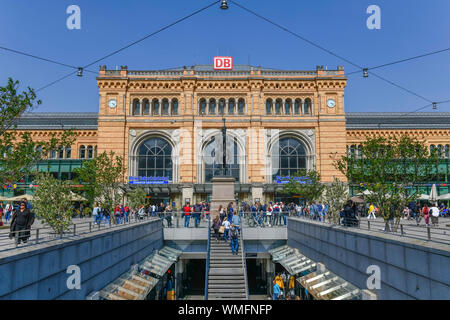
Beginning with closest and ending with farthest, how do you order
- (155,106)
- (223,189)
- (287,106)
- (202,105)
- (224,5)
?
(224,5) → (223,189) → (202,105) → (155,106) → (287,106)

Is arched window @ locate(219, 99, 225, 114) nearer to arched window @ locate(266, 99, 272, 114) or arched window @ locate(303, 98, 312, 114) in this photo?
arched window @ locate(266, 99, 272, 114)

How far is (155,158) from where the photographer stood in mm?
44031

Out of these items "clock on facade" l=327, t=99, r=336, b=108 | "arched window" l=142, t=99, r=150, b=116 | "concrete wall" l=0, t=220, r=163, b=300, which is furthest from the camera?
"arched window" l=142, t=99, r=150, b=116

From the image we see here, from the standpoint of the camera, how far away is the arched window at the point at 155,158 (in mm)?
43750

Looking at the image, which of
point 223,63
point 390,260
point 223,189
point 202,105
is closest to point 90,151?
point 202,105

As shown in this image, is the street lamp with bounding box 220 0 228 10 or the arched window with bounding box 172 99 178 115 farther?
the arched window with bounding box 172 99 178 115

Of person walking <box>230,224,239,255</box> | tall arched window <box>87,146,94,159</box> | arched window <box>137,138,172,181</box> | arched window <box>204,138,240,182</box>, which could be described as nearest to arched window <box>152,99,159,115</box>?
arched window <box>137,138,172,181</box>

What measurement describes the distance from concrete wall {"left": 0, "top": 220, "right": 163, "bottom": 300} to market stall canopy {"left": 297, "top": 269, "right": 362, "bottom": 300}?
9043 millimetres

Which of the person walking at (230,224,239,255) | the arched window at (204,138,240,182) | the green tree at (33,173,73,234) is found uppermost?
the arched window at (204,138,240,182)

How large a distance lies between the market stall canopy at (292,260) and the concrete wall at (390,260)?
0.98 m

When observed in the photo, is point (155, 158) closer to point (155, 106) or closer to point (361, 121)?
point (155, 106)

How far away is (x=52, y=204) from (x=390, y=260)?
41.4ft

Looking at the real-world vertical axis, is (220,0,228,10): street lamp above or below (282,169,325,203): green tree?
above

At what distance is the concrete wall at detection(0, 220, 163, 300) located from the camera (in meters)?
8.55
